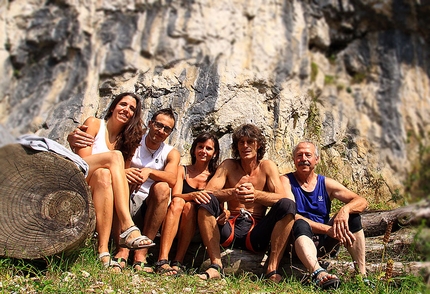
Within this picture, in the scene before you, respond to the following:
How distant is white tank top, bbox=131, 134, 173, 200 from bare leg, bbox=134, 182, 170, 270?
0.32 metres

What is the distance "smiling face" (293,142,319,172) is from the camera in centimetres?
434

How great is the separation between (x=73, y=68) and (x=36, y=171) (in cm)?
1693

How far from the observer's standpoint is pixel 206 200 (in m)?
4.09

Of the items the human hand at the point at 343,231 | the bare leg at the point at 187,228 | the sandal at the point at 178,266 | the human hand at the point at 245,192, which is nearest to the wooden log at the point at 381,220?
the human hand at the point at 343,231

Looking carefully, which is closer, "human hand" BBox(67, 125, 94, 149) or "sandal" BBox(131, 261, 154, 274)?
"sandal" BBox(131, 261, 154, 274)

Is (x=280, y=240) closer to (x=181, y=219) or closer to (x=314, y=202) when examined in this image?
(x=314, y=202)

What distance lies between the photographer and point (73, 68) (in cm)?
1975

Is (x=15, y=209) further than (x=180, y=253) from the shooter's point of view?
No

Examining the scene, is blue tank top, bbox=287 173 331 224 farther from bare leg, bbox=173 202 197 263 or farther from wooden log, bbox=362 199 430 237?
bare leg, bbox=173 202 197 263

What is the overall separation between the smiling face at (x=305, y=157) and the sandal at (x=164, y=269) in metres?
1.30

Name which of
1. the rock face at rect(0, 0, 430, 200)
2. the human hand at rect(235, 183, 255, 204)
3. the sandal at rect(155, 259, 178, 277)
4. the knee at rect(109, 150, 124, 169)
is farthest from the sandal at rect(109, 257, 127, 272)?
the rock face at rect(0, 0, 430, 200)

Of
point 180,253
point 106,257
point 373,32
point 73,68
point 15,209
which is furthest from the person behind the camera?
point 373,32

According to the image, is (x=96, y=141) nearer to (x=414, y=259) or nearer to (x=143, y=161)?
(x=143, y=161)

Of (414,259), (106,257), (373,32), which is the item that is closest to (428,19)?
(373,32)
